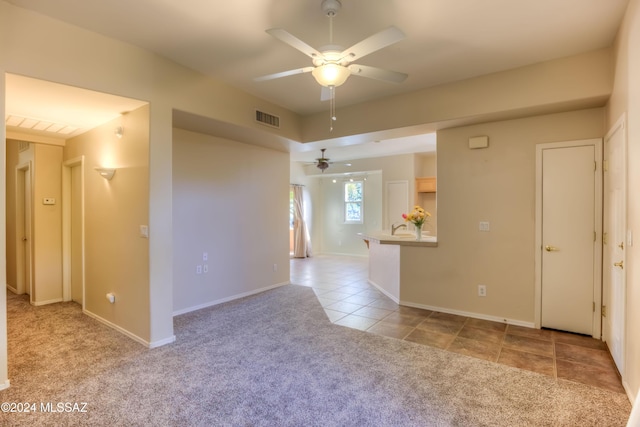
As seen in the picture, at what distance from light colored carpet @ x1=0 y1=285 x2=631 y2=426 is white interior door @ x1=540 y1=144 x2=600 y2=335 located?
4.38 ft

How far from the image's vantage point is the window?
9.66 metres

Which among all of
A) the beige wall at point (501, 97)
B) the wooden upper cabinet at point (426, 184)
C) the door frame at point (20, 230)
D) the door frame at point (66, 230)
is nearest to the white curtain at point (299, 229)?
the wooden upper cabinet at point (426, 184)

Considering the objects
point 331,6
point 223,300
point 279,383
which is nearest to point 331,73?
point 331,6

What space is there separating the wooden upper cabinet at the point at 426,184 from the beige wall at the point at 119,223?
6.72 m

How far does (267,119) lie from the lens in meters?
4.51

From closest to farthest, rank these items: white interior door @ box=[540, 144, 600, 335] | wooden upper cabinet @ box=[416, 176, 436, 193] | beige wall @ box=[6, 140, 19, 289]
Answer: white interior door @ box=[540, 144, 600, 335], beige wall @ box=[6, 140, 19, 289], wooden upper cabinet @ box=[416, 176, 436, 193]

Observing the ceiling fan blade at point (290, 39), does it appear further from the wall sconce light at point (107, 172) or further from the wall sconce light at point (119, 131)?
the wall sconce light at point (107, 172)

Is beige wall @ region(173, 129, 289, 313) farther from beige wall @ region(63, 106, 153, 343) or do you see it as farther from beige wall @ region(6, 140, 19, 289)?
beige wall @ region(6, 140, 19, 289)

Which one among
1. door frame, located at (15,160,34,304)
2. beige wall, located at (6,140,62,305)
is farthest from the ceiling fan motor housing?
door frame, located at (15,160,34,304)

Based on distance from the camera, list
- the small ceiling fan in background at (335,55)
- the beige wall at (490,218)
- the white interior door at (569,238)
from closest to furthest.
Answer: the small ceiling fan in background at (335,55), the white interior door at (569,238), the beige wall at (490,218)

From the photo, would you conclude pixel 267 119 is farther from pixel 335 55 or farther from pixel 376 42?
pixel 376 42

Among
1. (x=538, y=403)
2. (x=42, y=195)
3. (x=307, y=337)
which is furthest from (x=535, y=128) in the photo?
(x=42, y=195)

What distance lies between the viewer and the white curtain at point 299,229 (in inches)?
374

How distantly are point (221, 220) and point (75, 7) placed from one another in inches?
117
